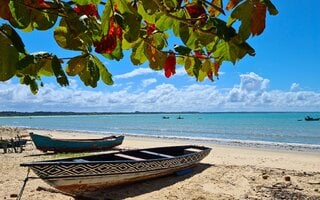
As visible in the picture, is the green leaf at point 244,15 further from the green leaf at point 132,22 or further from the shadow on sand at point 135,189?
the shadow on sand at point 135,189

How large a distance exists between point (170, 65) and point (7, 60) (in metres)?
0.66

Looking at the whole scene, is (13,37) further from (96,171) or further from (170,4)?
(96,171)

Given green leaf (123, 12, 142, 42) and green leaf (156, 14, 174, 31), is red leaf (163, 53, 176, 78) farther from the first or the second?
green leaf (123, 12, 142, 42)

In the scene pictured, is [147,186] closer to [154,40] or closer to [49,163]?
[49,163]

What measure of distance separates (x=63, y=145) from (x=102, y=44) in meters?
16.9

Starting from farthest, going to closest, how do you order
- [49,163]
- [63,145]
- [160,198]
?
1. [63,145]
2. [160,198]
3. [49,163]

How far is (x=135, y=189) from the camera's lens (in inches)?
357

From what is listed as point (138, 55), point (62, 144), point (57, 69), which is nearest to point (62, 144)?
point (62, 144)

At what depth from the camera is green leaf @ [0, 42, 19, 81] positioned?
0.86 m

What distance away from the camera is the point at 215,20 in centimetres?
95

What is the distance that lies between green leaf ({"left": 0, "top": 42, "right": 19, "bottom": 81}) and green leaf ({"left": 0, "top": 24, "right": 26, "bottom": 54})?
12 millimetres

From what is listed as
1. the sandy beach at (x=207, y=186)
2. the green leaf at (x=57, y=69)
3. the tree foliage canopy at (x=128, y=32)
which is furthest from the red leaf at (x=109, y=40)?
the sandy beach at (x=207, y=186)

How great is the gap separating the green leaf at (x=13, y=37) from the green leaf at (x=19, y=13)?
20 millimetres

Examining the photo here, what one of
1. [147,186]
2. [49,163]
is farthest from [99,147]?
[49,163]
